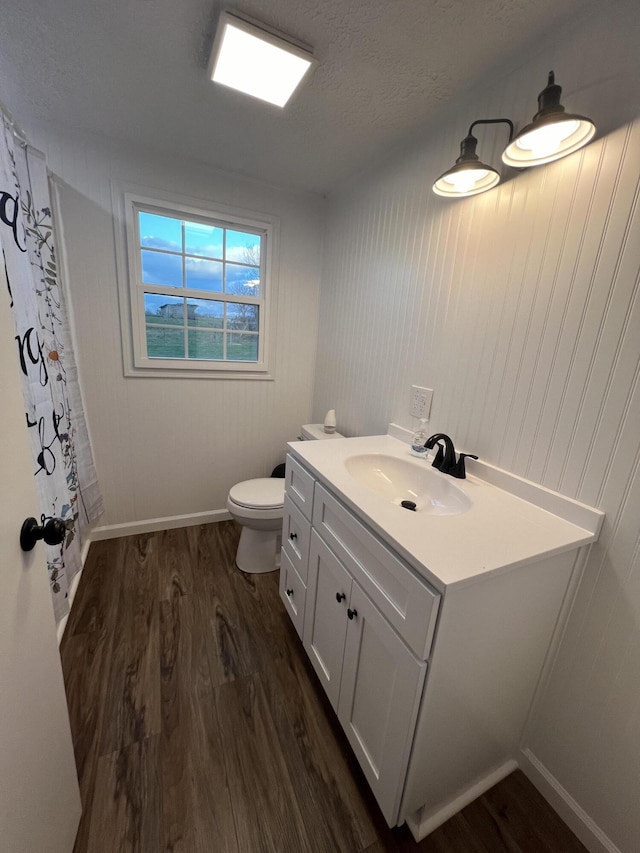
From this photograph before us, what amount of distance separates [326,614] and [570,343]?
3.83 feet

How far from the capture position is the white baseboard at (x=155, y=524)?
2121mm

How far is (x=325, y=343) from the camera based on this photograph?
2289 mm

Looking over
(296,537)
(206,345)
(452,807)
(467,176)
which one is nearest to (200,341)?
(206,345)

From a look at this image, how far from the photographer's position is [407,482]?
134cm

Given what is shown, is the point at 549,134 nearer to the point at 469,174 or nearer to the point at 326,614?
the point at 469,174

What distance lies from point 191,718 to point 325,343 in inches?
79.3

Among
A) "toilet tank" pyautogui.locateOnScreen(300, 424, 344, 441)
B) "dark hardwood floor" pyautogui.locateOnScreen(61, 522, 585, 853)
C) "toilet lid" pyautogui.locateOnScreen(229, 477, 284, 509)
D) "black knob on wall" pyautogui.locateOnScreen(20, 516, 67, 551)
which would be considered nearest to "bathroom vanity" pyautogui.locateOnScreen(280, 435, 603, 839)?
"dark hardwood floor" pyautogui.locateOnScreen(61, 522, 585, 853)

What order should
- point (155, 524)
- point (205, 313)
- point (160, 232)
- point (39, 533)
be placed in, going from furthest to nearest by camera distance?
1. point (155, 524)
2. point (205, 313)
3. point (160, 232)
4. point (39, 533)

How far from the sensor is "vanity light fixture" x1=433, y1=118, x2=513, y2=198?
1.01 m

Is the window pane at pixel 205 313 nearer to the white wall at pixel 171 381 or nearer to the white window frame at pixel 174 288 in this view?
the white window frame at pixel 174 288

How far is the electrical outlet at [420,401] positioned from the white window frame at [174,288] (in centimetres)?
115

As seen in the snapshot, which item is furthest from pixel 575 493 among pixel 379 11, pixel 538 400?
pixel 379 11

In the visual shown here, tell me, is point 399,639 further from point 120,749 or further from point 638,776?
point 120,749

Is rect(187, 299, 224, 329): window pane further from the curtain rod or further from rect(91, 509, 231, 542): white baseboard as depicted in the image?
rect(91, 509, 231, 542): white baseboard
